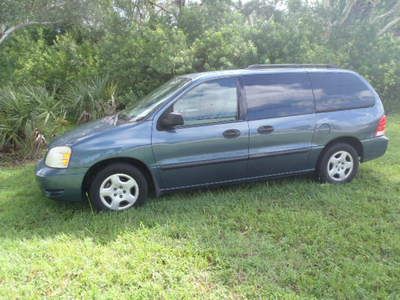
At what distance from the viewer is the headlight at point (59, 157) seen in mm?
4582

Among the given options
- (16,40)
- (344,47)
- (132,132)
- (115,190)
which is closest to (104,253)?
(115,190)

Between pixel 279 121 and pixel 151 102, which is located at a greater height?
pixel 151 102

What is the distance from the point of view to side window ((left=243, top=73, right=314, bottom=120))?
17.0ft

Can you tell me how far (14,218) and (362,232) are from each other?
3.83 m

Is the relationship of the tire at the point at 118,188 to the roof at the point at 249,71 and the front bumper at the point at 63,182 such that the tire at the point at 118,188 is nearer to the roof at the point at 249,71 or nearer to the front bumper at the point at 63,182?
the front bumper at the point at 63,182

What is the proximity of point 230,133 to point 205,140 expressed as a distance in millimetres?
326

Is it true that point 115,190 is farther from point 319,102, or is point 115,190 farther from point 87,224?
point 319,102

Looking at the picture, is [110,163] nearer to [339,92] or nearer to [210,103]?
[210,103]

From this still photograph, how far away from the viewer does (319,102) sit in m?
5.48

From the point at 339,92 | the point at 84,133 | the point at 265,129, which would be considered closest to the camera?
the point at 84,133

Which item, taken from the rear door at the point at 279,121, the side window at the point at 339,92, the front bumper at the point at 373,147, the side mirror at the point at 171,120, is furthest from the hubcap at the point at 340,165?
the side mirror at the point at 171,120

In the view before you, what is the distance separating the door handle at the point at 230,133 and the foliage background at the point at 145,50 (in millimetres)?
4108

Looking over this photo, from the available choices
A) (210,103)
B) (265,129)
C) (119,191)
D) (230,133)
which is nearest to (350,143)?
(265,129)

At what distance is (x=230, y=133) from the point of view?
→ 498cm
